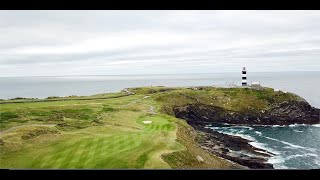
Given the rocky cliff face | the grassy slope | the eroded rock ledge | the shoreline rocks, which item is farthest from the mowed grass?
the rocky cliff face

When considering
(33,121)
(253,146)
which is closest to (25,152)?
(33,121)

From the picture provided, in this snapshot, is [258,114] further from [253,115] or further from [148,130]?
[148,130]

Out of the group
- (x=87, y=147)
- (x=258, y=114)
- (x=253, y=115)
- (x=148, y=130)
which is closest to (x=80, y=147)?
(x=87, y=147)

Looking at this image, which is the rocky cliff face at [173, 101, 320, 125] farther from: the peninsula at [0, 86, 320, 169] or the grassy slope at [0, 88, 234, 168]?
the grassy slope at [0, 88, 234, 168]

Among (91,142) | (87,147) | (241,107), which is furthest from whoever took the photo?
(241,107)

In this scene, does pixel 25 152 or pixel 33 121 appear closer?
pixel 25 152
